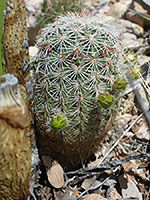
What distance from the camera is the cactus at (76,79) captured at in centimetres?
126

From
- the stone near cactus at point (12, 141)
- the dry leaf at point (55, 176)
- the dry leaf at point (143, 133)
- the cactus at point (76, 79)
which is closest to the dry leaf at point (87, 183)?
the dry leaf at point (55, 176)

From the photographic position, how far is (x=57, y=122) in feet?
4.12

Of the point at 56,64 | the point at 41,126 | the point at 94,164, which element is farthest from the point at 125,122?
the point at 56,64

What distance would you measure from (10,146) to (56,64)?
602 mm

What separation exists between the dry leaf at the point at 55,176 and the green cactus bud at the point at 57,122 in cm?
45

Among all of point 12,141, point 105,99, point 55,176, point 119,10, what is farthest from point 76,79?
point 119,10

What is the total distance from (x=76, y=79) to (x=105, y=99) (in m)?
0.20

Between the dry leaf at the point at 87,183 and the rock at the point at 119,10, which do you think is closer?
the dry leaf at the point at 87,183

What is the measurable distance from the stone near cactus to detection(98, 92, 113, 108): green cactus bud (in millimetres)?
489

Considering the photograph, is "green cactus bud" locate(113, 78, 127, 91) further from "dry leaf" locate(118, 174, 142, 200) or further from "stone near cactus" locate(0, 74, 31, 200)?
"dry leaf" locate(118, 174, 142, 200)

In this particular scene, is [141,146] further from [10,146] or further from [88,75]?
[10,146]

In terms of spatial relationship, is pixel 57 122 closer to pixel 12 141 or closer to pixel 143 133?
pixel 12 141

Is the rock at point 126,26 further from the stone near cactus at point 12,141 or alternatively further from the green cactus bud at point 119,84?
the stone near cactus at point 12,141

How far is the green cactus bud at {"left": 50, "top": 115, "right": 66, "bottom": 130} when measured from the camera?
1.25m
